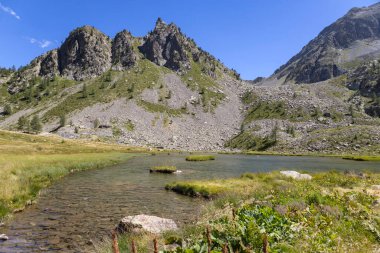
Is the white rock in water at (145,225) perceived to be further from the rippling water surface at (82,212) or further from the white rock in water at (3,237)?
the white rock in water at (3,237)

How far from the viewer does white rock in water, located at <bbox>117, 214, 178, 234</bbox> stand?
56.1 ft

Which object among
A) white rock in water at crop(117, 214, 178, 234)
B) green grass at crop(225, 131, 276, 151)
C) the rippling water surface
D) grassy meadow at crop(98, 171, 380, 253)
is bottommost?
the rippling water surface

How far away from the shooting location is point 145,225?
17.5m

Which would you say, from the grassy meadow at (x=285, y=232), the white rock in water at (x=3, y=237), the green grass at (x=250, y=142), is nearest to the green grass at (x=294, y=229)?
the grassy meadow at (x=285, y=232)

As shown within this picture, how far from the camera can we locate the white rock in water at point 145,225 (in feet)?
56.1

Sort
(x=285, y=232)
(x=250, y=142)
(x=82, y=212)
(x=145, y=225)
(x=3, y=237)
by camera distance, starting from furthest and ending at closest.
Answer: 1. (x=250, y=142)
2. (x=82, y=212)
3. (x=3, y=237)
4. (x=145, y=225)
5. (x=285, y=232)

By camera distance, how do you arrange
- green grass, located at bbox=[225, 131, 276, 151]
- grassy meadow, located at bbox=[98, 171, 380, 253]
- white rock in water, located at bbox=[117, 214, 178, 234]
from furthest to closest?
green grass, located at bbox=[225, 131, 276, 151], white rock in water, located at bbox=[117, 214, 178, 234], grassy meadow, located at bbox=[98, 171, 380, 253]

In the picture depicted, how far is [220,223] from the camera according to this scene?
35.3ft

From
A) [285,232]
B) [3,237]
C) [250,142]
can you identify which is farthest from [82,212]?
[250,142]

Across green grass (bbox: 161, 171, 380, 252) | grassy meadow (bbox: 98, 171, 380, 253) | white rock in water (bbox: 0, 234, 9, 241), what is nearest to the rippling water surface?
white rock in water (bbox: 0, 234, 9, 241)

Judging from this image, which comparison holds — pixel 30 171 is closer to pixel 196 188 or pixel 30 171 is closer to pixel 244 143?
pixel 196 188

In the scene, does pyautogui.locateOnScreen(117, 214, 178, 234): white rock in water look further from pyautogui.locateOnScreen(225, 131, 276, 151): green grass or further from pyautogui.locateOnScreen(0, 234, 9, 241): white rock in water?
pyautogui.locateOnScreen(225, 131, 276, 151): green grass

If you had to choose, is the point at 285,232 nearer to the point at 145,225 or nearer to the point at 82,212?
the point at 145,225

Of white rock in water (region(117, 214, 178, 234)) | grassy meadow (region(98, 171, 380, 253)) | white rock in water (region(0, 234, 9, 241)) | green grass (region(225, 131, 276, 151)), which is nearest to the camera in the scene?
grassy meadow (region(98, 171, 380, 253))
